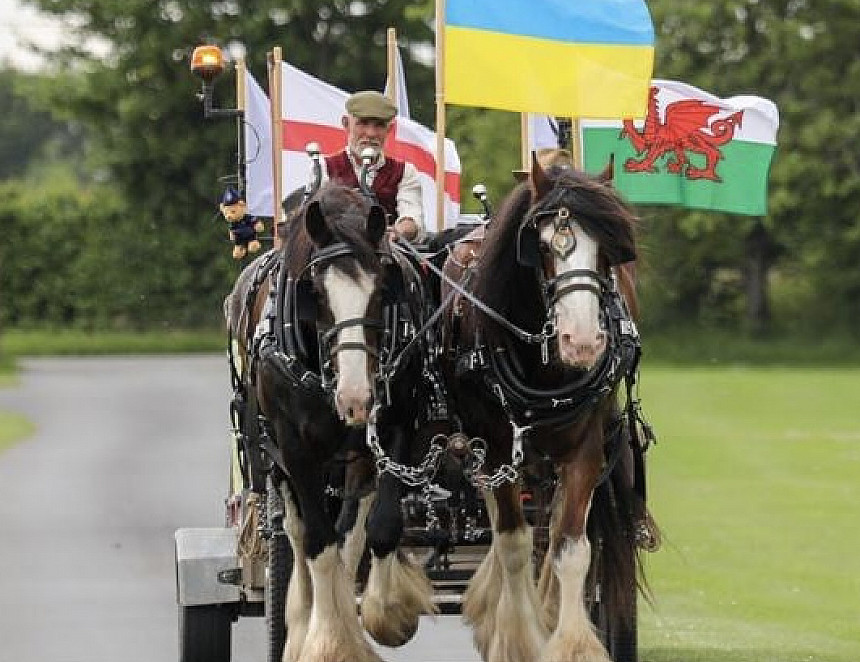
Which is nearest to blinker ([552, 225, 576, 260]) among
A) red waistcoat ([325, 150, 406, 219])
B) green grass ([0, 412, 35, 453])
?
red waistcoat ([325, 150, 406, 219])

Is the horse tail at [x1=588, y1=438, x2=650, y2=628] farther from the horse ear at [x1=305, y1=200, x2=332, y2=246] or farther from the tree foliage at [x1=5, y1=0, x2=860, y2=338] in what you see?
the tree foliage at [x1=5, y1=0, x2=860, y2=338]

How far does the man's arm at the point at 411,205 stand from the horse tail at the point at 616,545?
114 centimetres

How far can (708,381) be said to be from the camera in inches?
1421

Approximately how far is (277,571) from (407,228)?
1.42m

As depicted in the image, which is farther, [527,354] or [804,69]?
[804,69]

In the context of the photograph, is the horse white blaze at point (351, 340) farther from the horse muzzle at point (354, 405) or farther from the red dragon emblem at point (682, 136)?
the red dragon emblem at point (682, 136)

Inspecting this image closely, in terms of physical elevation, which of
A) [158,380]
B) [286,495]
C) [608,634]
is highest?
[286,495]

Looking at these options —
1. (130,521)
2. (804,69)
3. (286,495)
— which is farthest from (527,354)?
(804,69)

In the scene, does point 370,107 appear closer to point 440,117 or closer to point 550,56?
point 440,117

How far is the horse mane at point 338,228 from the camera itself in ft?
26.7

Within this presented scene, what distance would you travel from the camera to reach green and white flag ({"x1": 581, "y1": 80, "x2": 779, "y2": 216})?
11.3 metres

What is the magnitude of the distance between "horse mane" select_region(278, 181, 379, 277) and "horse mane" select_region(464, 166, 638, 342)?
463 millimetres

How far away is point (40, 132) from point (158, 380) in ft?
244

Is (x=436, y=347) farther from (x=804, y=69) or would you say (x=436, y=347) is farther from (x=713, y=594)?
(x=804, y=69)
